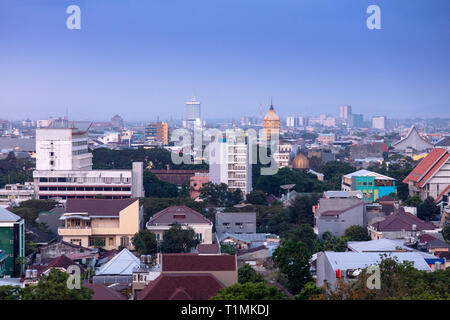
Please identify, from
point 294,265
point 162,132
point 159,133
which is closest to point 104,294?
point 294,265

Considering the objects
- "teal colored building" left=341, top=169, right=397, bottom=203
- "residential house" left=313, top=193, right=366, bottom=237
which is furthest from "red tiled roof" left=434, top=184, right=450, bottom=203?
"residential house" left=313, top=193, right=366, bottom=237

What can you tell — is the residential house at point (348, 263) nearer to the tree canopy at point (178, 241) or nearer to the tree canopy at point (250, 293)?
the tree canopy at point (250, 293)

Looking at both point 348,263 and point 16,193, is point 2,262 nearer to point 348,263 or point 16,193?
point 348,263

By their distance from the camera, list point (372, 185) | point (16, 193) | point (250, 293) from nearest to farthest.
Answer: point (250, 293)
point (372, 185)
point (16, 193)

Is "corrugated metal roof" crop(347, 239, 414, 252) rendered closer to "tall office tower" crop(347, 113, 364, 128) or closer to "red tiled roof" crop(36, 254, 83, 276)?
"red tiled roof" crop(36, 254, 83, 276)

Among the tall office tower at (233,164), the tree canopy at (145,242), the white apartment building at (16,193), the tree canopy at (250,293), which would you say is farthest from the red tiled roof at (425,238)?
the white apartment building at (16,193)
